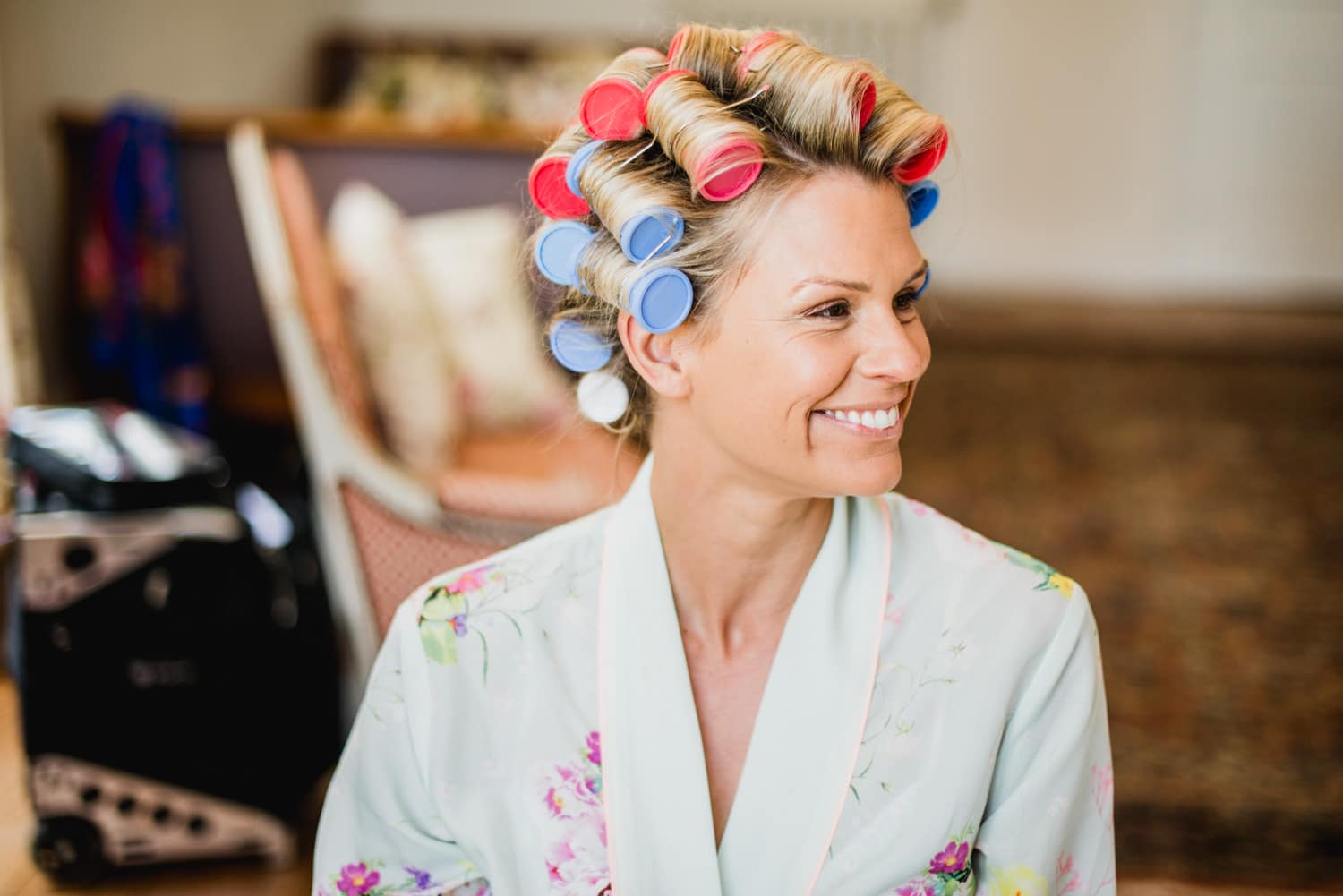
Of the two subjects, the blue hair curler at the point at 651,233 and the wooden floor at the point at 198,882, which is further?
the wooden floor at the point at 198,882

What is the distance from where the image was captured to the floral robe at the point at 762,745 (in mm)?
1042

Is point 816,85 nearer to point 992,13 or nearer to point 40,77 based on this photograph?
point 40,77

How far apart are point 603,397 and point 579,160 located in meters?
0.25

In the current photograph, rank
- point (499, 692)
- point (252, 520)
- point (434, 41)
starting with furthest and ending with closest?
point (434, 41) → point (252, 520) → point (499, 692)

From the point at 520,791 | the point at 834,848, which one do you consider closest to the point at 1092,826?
the point at 834,848

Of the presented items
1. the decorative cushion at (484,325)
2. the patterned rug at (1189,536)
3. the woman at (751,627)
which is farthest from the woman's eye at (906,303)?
the decorative cushion at (484,325)

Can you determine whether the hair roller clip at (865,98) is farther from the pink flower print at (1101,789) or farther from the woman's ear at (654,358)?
the pink flower print at (1101,789)

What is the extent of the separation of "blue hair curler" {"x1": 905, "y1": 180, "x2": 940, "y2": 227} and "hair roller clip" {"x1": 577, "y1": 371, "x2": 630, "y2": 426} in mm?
307

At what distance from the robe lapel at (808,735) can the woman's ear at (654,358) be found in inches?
7.9

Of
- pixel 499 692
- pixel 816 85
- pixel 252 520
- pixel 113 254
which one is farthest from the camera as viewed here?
pixel 113 254

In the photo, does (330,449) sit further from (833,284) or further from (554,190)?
(833,284)

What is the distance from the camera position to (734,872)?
1.06 metres

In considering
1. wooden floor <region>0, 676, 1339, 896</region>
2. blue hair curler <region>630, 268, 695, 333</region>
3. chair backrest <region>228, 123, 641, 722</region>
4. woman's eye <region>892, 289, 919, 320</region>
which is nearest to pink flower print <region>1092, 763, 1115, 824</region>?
woman's eye <region>892, 289, 919, 320</region>

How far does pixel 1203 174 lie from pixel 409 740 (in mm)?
6564
